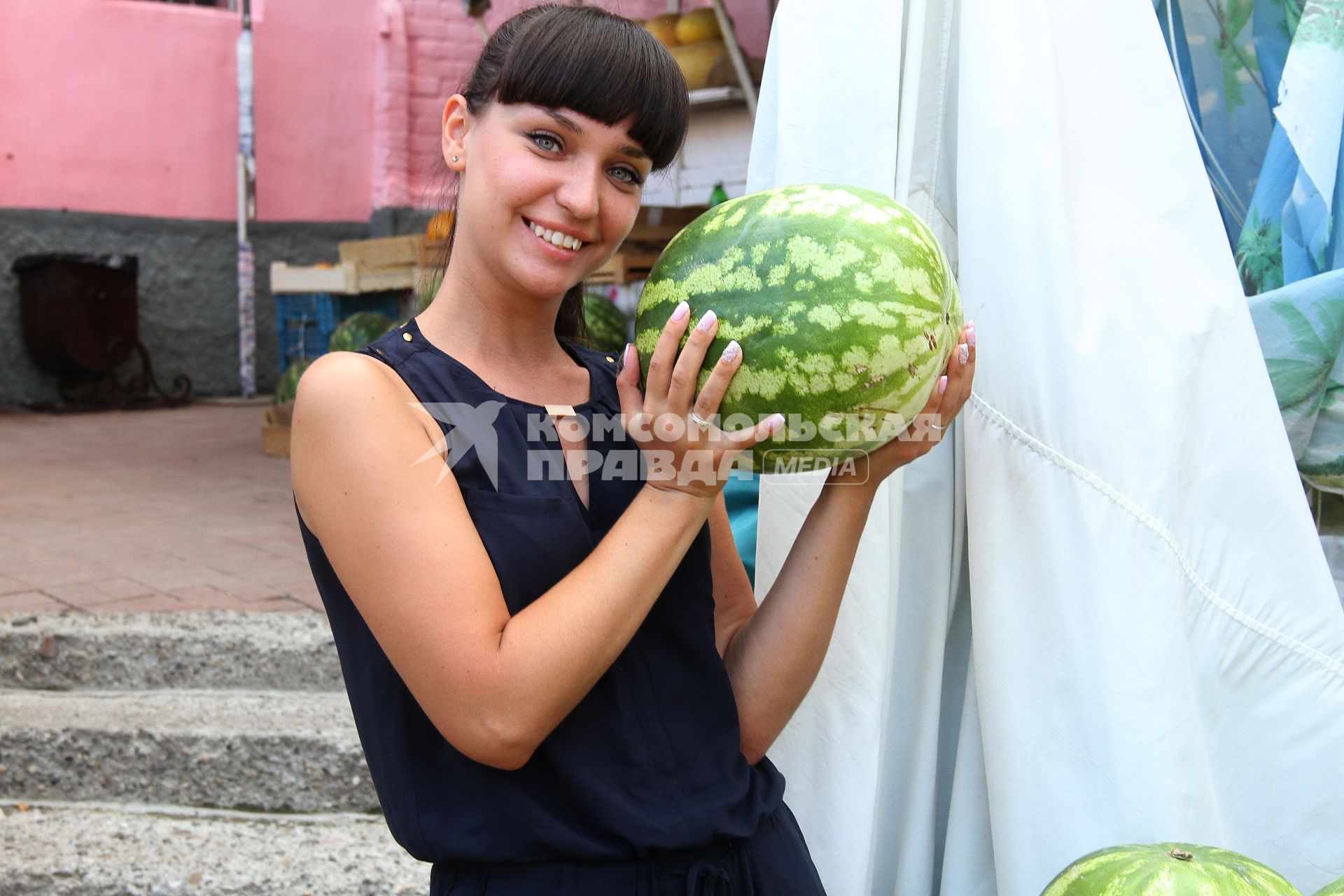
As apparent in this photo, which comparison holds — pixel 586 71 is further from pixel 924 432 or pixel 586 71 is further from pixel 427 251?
pixel 427 251

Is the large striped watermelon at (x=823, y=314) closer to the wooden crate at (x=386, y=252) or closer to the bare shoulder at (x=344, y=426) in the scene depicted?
the bare shoulder at (x=344, y=426)

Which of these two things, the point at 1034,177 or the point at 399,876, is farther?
the point at 399,876

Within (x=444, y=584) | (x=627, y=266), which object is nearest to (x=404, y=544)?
(x=444, y=584)

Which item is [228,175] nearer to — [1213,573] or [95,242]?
[95,242]

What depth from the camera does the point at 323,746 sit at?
2896mm

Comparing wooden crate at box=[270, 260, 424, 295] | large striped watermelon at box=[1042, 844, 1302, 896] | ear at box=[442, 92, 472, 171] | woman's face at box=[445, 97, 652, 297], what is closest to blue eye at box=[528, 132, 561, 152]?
woman's face at box=[445, 97, 652, 297]

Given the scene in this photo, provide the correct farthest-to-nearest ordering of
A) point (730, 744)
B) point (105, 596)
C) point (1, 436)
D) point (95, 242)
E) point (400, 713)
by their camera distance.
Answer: point (95, 242) → point (1, 436) → point (105, 596) → point (730, 744) → point (400, 713)

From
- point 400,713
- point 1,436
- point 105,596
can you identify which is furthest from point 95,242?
point 400,713

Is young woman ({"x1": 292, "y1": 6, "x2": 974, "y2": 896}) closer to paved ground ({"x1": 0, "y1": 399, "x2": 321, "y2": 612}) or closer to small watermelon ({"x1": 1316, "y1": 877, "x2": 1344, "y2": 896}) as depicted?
small watermelon ({"x1": 1316, "y1": 877, "x2": 1344, "y2": 896})

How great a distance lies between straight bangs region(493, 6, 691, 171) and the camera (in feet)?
4.22

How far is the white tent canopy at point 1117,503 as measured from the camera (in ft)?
4.87

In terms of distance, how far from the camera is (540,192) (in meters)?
1.30

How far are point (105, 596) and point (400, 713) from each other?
2.82m

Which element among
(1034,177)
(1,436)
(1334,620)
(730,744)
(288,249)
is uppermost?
(1034,177)
